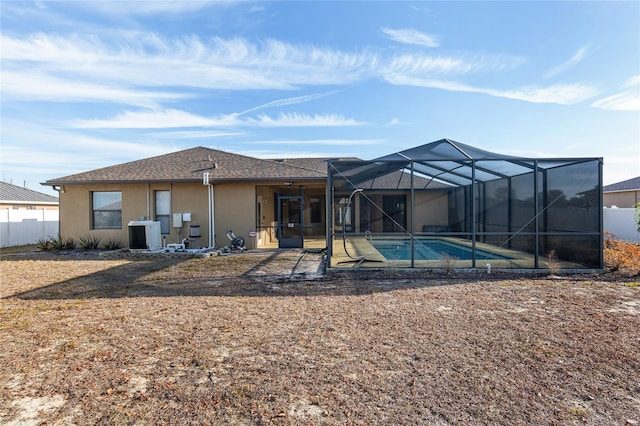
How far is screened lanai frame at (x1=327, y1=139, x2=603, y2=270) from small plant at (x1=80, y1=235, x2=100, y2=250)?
8826 mm

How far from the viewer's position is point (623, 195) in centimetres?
2058

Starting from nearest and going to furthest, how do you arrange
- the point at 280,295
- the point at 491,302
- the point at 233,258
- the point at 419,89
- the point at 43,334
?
the point at 43,334 < the point at 491,302 < the point at 280,295 < the point at 233,258 < the point at 419,89

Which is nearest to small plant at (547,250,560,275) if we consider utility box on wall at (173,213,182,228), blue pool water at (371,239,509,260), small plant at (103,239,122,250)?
blue pool water at (371,239,509,260)

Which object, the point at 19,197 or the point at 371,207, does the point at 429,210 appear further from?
the point at 19,197

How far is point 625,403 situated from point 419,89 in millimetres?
12436

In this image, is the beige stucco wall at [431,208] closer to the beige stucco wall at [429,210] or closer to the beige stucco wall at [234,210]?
the beige stucco wall at [429,210]

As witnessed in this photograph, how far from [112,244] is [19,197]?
12.2 metres

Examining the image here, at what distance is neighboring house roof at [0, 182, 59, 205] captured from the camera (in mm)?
18805

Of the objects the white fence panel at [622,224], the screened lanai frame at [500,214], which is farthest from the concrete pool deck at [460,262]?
the white fence panel at [622,224]

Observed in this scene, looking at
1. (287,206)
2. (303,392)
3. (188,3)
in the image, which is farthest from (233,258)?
(303,392)

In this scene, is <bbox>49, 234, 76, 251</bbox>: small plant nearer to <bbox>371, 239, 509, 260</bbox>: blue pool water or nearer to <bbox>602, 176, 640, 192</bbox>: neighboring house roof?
<bbox>371, 239, 509, 260</bbox>: blue pool water

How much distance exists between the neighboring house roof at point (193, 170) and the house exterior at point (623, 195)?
1861cm

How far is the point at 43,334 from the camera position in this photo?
429 cm

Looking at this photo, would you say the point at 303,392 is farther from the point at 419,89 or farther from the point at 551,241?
the point at 419,89
